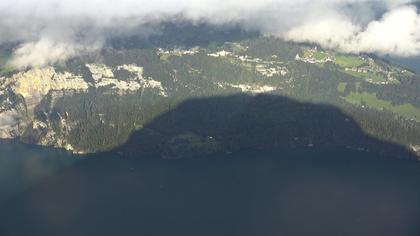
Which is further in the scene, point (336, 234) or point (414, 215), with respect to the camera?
point (414, 215)

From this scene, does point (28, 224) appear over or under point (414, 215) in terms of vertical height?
under

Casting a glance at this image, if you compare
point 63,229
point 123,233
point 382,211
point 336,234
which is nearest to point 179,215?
point 123,233

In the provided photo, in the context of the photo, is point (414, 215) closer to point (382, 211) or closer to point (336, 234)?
point (382, 211)

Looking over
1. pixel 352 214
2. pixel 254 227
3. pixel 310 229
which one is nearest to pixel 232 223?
pixel 254 227

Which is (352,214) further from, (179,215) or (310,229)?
(179,215)

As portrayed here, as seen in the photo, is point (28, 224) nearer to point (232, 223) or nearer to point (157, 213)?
point (157, 213)

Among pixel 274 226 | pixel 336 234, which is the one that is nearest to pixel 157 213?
pixel 274 226

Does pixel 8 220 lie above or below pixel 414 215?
below

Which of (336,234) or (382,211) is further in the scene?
(382,211)
